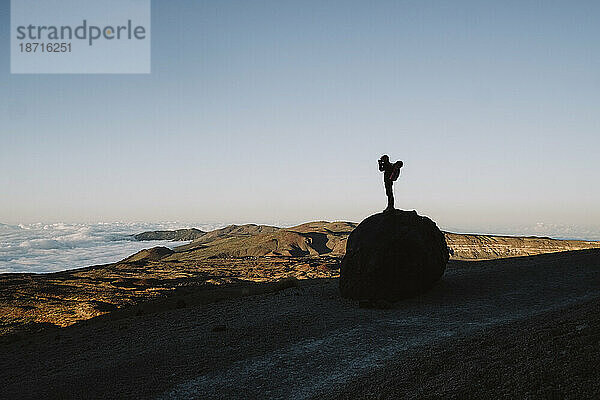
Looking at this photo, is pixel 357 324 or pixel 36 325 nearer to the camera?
pixel 357 324

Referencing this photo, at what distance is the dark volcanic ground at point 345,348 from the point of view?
9102 mm

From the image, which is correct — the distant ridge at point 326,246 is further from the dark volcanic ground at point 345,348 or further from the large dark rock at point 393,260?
the dark volcanic ground at point 345,348

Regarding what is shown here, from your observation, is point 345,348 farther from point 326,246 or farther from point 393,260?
point 326,246

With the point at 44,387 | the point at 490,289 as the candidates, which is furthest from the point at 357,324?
the point at 44,387

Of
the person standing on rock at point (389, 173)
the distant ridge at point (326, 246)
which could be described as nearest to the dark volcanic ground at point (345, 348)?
the person standing on rock at point (389, 173)

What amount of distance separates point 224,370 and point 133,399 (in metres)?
3.03

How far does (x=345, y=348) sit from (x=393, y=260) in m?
8.41

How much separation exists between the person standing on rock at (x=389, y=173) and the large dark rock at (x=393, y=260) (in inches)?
57.1

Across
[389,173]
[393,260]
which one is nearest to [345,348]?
[393,260]

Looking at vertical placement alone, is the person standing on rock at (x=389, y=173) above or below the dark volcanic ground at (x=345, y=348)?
above

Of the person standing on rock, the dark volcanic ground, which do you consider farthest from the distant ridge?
the dark volcanic ground

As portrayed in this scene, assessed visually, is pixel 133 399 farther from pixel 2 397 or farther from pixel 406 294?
pixel 406 294

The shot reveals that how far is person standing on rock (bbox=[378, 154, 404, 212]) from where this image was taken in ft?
81.5

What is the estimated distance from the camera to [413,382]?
9992 mm
